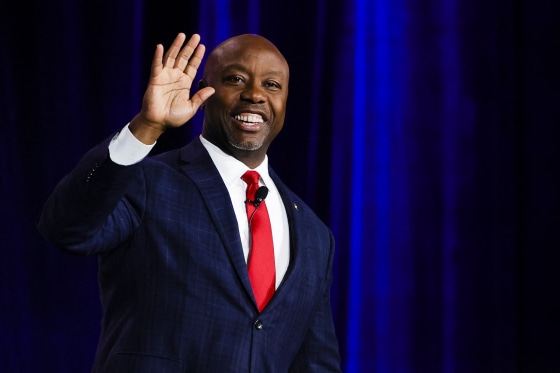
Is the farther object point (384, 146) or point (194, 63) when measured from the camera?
point (384, 146)

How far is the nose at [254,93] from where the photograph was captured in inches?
73.0

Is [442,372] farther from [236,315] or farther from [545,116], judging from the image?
[236,315]

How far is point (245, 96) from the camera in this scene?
1.86 metres

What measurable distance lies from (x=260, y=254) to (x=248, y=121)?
1.09 ft

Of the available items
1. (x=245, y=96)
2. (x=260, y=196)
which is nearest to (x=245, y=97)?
(x=245, y=96)

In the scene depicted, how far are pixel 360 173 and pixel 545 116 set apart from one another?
2.26 ft

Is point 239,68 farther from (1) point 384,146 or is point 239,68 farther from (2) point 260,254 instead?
(1) point 384,146

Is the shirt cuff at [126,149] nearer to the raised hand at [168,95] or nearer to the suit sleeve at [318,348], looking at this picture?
the raised hand at [168,95]

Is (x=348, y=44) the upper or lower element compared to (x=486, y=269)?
upper

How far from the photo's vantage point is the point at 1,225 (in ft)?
8.98

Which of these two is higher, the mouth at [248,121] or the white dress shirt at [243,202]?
the mouth at [248,121]

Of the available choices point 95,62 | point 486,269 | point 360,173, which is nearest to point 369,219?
point 360,173

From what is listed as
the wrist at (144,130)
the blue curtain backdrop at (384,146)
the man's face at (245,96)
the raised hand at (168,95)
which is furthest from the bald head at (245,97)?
the blue curtain backdrop at (384,146)

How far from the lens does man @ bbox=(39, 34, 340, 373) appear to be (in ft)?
4.63
